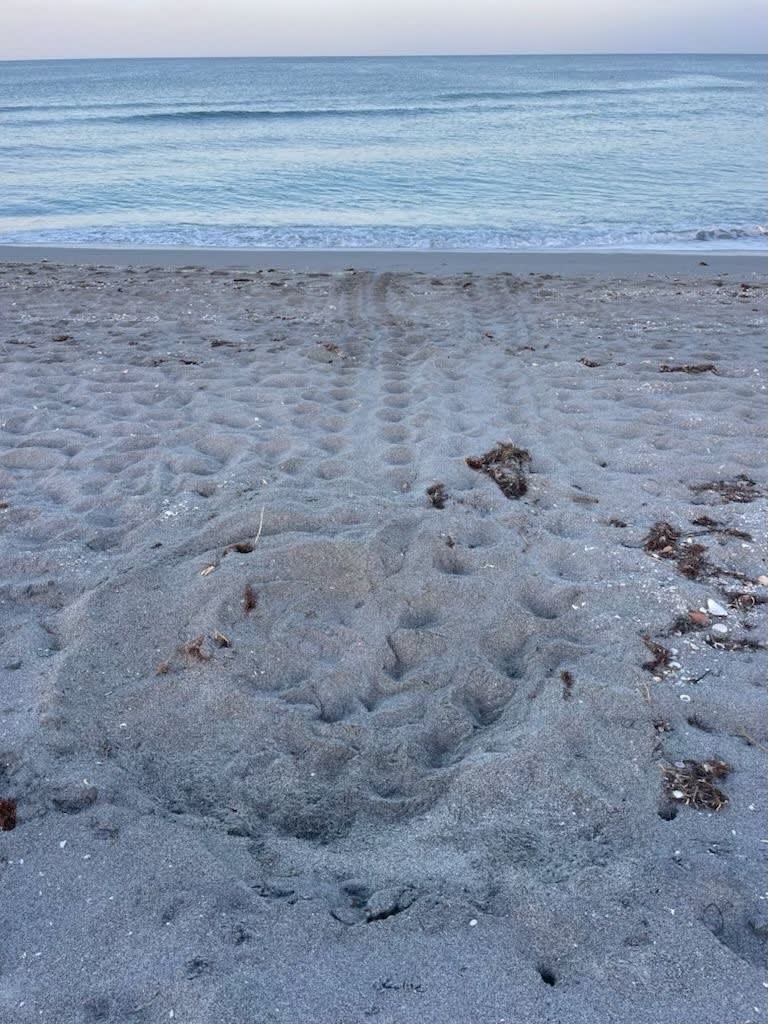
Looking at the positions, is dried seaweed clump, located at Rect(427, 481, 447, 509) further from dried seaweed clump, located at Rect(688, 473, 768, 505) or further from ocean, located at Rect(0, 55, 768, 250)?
ocean, located at Rect(0, 55, 768, 250)

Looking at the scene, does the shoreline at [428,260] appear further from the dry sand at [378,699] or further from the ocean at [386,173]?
the dry sand at [378,699]

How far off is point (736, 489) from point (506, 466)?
1.04 meters

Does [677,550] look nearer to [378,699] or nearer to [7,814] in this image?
[378,699]

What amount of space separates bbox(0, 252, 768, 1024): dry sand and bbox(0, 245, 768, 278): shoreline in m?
3.85

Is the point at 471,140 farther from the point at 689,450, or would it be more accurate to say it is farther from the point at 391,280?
the point at 689,450

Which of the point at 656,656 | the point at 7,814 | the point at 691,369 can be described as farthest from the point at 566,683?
the point at 691,369

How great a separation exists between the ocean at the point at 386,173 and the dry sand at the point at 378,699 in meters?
6.53

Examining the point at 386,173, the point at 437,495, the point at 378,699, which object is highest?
the point at 386,173

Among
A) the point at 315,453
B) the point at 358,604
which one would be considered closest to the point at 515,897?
the point at 358,604

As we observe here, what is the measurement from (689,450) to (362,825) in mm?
2829

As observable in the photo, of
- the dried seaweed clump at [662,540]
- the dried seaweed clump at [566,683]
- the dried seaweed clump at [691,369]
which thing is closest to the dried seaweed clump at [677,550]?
the dried seaweed clump at [662,540]

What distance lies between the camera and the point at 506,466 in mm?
4090

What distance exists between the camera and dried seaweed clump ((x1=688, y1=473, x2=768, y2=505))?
382 centimetres

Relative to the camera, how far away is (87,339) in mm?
6184
